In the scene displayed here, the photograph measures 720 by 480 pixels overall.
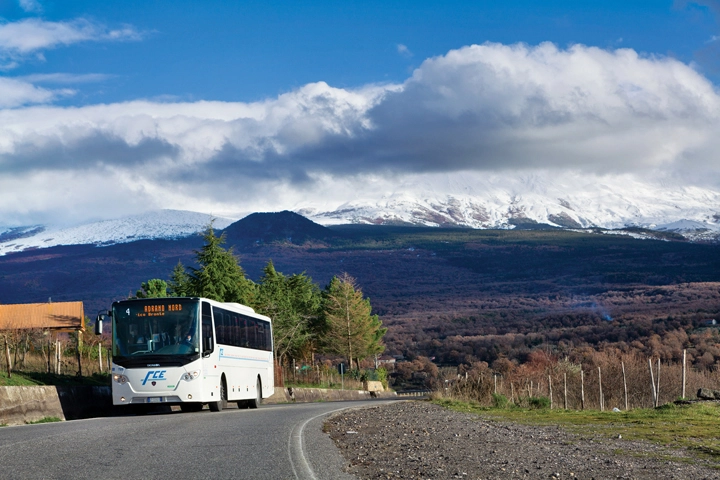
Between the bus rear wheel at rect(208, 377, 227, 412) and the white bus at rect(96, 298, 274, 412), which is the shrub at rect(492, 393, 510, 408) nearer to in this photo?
the white bus at rect(96, 298, 274, 412)

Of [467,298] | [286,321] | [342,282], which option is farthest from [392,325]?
[286,321]

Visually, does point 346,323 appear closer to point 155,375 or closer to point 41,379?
point 41,379

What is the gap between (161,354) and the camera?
24.6 metres

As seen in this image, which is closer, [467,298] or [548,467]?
[548,467]

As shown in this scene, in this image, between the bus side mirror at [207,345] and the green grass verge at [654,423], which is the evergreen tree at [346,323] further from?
the bus side mirror at [207,345]

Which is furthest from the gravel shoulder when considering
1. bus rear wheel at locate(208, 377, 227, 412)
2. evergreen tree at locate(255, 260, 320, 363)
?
evergreen tree at locate(255, 260, 320, 363)

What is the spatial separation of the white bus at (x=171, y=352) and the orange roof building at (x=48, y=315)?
3022 centimetres

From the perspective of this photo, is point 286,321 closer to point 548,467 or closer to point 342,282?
point 342,282

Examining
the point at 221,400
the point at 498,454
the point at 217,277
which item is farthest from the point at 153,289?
the point at 498,454

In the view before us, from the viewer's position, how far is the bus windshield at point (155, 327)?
2475 cm

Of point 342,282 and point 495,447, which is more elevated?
point 342,282

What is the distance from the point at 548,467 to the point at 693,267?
197 meters

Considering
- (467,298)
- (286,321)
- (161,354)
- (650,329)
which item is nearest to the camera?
(161,354)

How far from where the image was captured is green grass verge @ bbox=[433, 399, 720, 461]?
51.1ft
